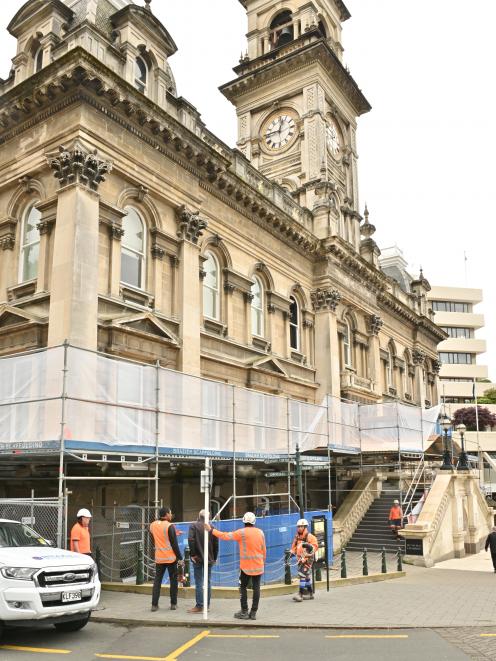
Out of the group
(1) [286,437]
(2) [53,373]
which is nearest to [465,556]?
(1) [286,437]

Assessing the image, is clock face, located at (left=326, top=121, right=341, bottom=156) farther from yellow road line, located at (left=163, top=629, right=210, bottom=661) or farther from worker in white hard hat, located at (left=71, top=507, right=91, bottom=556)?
yellow road line, located at (left=163, top=629, right=210, bottom=661)

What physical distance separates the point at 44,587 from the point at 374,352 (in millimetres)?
27260

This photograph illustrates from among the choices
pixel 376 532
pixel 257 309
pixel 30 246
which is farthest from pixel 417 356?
pixel 30 246

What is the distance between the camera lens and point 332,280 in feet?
98.3

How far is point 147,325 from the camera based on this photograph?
19203 mm

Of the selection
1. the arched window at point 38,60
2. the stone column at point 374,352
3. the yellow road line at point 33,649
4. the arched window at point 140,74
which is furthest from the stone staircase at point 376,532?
the arched window at point 38,60

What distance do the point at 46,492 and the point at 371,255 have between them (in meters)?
23.7

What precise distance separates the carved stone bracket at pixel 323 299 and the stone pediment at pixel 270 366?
5.08 metres

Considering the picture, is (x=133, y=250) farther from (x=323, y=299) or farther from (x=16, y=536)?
(x=323, y=299)

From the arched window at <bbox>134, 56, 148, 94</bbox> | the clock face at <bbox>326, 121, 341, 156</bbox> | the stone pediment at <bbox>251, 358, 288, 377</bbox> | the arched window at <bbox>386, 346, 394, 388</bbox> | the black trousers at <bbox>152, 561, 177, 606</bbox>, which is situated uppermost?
the clock face at <bbox>326, 121, 341, 156</bbox>

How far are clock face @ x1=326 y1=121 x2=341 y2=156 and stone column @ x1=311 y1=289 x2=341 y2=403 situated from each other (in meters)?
10.4

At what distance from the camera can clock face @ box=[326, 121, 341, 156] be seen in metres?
35.6

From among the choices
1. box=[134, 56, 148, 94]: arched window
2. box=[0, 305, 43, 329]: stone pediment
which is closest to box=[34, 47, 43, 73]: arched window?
box=[134, 56, 148, 94]: arched window

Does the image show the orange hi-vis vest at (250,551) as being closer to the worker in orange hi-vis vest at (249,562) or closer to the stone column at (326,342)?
the worker in orange hi-vis vest at (249,562)
